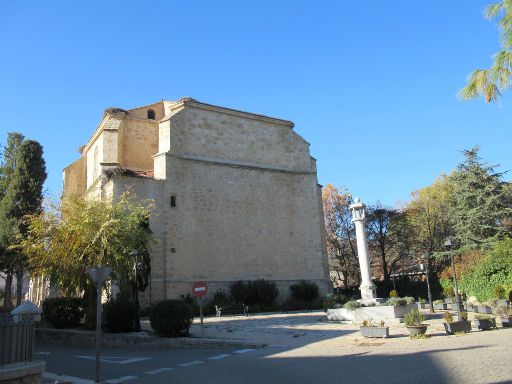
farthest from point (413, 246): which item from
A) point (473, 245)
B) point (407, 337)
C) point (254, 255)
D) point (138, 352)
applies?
point (138, 352)

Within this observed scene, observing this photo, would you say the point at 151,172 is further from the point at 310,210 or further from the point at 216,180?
the point at 310,210

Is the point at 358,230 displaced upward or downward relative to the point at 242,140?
downward

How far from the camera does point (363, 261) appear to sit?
19.7 m

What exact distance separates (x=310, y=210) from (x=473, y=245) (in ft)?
36.8

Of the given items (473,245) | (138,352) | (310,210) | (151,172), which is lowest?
(138,352)

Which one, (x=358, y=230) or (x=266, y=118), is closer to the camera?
(x=358, y=230)

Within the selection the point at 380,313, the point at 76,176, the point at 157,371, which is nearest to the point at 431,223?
the point at 380,313

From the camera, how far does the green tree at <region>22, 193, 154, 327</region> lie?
16.6 m

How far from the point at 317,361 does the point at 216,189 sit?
69.1ft

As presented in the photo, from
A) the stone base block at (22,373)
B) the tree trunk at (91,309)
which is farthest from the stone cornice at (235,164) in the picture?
the stone base block at (22,373)

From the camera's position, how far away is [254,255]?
30.1m

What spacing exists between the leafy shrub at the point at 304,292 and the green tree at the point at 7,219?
56.8 feet

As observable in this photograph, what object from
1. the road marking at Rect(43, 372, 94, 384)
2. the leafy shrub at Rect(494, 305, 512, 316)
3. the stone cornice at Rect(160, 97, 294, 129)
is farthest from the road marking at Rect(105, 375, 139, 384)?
the stone cornice at Rect(160, 97, 294, 129)

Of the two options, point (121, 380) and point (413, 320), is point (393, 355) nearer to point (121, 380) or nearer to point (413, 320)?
point (413, 320)
